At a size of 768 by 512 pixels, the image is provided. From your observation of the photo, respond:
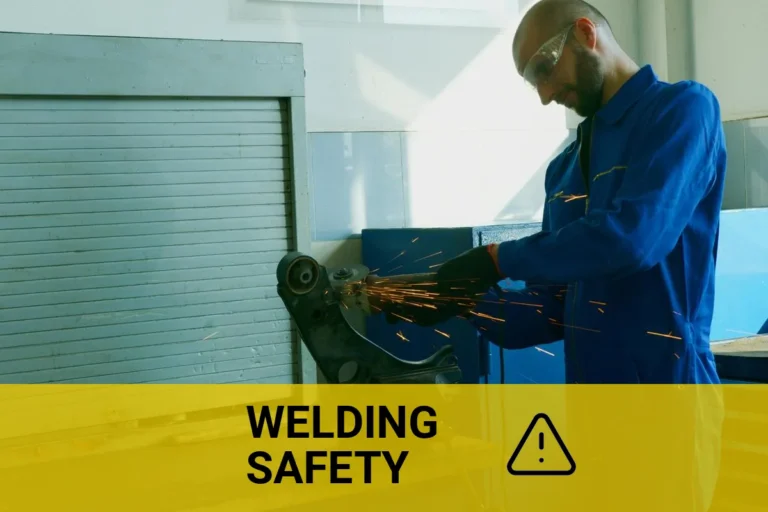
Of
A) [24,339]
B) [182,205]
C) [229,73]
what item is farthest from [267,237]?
[24,339]

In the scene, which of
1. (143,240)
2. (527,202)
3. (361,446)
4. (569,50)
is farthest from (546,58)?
(527,202)

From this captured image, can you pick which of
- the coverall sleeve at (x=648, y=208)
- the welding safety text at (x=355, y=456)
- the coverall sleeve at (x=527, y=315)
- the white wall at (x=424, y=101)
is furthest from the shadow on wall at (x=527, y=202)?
the coverall sleeve at (x=648, y=208)

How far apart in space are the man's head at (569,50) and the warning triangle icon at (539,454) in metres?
1.35

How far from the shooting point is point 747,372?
2.25 m

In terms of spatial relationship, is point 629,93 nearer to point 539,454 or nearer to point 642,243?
point 642,243

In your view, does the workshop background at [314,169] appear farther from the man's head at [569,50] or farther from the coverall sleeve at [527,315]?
the man's head at [569,50]

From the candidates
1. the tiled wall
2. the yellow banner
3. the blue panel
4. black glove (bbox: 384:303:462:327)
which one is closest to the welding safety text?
Result: the yellow banner

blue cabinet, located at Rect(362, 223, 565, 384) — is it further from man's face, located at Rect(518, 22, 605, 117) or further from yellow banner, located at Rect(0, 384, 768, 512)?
man's face, located at Rect(518, 22, 605, 117)

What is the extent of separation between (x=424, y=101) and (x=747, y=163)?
1.49 metres

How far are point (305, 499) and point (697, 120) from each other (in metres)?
1.10

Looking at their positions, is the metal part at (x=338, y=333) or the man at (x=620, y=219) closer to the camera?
the man at (x=620, y=219)

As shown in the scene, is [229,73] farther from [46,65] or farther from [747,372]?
[747,372]

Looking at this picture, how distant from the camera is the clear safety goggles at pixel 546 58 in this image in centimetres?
171

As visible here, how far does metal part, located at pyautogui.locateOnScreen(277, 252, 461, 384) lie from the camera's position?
63.0 inches
